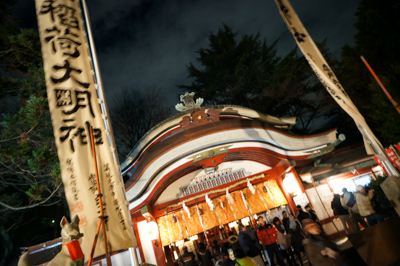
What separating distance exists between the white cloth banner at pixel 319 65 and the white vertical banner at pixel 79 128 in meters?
5.16

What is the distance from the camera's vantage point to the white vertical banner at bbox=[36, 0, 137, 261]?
325 cm

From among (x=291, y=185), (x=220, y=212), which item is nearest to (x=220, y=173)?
(x=220, y=212)

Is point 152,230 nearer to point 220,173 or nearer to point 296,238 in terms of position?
point 220,173

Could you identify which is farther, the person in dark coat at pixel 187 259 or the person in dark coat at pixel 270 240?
the person in dark coat at pixel 187 259

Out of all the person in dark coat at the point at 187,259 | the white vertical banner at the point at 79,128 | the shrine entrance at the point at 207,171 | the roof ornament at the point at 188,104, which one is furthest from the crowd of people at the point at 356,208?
the white vertical banner at the point at 79,128

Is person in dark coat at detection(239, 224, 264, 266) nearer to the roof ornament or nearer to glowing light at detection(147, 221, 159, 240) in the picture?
glowing light at detection(147, 221, 159, 240)

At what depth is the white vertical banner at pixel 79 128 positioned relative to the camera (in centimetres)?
325

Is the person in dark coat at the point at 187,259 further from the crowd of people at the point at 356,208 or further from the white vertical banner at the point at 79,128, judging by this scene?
the crowd of people at the point at 356,208

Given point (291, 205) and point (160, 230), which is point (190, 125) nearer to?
point (160, 230)

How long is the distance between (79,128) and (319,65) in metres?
5.71

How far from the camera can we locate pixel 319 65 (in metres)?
5.34

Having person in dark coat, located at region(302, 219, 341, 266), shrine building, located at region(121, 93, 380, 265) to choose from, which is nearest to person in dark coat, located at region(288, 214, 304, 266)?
shrine building, located at region(121, 93, 380, 265)

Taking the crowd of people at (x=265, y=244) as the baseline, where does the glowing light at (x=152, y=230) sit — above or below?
above

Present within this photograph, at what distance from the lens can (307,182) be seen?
38.5ft
